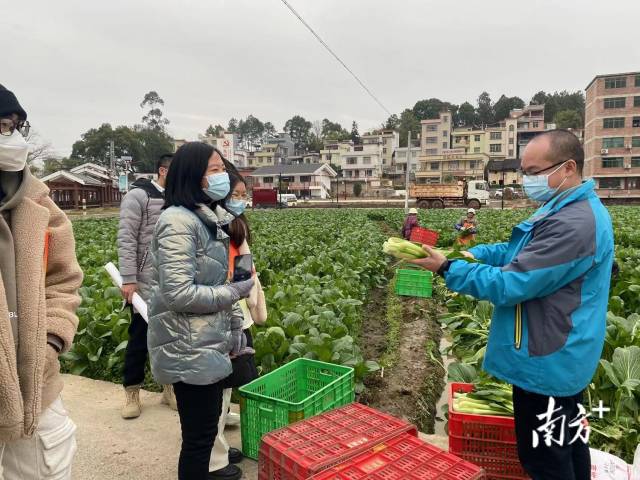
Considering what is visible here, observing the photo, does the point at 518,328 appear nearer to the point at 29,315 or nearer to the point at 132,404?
the point at 29,315

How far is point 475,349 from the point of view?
580 cm

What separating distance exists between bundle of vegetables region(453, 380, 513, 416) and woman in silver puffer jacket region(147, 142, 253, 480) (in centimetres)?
154

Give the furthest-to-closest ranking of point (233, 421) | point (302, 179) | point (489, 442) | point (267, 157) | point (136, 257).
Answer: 1. point (267, 157)
2. point (302, 179)
3. point (136, 257)
4. point (233, 421)
5. point (489, 442)

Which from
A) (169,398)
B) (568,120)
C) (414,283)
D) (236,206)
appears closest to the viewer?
(236,206)

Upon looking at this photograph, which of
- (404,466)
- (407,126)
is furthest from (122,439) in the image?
(407,126)

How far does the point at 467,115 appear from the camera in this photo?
338 feet

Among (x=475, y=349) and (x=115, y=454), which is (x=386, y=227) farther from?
(x=115, y=454)

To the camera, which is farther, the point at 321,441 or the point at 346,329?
the point at 346,329

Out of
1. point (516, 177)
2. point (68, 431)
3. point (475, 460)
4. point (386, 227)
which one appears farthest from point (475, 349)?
point (516, 177)

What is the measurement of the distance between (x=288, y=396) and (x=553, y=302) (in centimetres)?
217

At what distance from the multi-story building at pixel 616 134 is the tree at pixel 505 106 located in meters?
45.7

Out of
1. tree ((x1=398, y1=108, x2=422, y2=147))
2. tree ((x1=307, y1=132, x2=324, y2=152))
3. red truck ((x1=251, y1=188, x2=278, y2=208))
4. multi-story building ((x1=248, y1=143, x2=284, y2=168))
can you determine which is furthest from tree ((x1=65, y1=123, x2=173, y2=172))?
tree ((x1=398, y1=108, x2=422, y2=147))

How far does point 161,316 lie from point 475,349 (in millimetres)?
4394

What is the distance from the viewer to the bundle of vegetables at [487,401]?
2.99 meters
